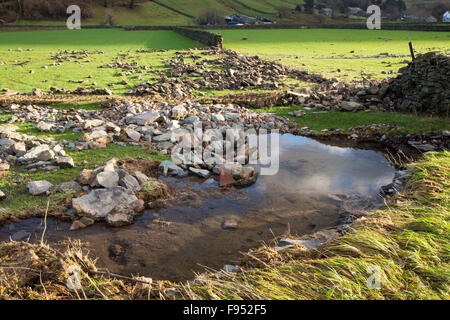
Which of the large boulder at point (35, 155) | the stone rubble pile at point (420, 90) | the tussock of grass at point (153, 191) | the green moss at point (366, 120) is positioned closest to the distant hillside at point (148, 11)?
the green moss at point (366, 120)

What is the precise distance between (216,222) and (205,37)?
26588mm

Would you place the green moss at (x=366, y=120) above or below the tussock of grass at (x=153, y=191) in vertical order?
above

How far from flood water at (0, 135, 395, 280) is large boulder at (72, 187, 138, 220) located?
1.03ft

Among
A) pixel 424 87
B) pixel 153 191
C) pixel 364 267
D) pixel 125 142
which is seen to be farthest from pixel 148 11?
pixel 364 267

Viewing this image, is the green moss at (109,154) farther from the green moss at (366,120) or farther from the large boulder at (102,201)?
the green moss at (366,120)

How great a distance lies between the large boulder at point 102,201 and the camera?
18.7 ft

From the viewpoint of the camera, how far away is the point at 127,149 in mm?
8391

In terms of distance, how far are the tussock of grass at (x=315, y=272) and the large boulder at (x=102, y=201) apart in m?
1.30

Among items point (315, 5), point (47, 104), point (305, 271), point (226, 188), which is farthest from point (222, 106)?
point (315, 5)

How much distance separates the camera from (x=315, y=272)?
3676mm

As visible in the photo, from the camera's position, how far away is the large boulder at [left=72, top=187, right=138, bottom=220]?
5.70m

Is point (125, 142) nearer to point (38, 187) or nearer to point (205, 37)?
point (38, 187)

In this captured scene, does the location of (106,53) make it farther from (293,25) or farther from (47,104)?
(293,25)

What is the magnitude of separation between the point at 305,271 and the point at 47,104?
11874 mm
